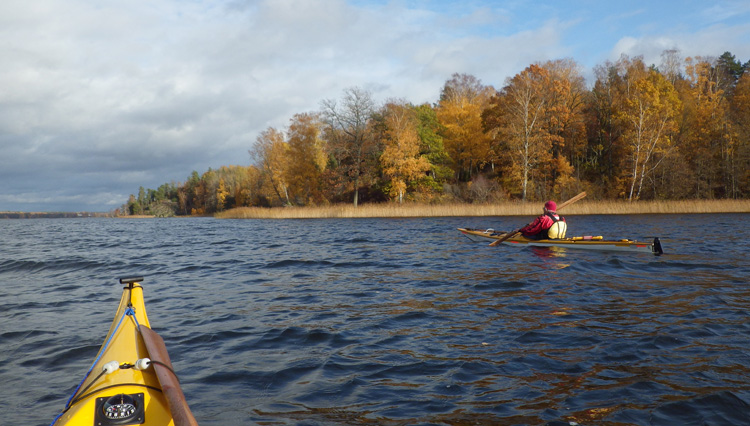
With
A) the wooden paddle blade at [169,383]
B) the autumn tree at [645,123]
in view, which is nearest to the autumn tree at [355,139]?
the autumn tree at [645,123]

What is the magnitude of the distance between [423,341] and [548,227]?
9.13 meters

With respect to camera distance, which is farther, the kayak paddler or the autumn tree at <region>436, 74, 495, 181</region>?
the autumn tree at <region>436, 74, 495, 181</region>

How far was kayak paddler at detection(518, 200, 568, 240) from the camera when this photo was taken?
13.1m

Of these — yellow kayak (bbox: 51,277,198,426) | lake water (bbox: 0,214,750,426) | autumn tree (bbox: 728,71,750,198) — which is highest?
autumn tree (bbox: 728,71,750,198)

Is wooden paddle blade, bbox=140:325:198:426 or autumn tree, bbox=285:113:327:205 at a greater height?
autumn tree, bbox=285:113:327:205

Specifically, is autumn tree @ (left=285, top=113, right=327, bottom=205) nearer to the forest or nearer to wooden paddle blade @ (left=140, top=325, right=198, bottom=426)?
the forest

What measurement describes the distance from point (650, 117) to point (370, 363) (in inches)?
1724

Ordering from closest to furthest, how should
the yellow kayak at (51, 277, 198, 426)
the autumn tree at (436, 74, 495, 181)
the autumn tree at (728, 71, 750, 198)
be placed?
the yellow kayak at (51, 277, 198, 426) < the autumn tree at (728, 71, 750, 198) < the autumn tree at (436, 74, 495, 181)

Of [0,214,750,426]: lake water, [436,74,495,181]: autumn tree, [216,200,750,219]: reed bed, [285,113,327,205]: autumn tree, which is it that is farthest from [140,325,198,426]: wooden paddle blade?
[285,113,327,205]: autumn tree

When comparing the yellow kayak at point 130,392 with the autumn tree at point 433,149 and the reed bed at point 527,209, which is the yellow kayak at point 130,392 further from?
the autumn tree at point 433,149

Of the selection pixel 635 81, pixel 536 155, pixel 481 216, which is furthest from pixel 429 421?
pixel 635 81

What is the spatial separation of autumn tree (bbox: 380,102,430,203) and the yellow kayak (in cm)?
4114

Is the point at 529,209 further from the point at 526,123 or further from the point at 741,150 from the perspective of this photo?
the point at 741,150

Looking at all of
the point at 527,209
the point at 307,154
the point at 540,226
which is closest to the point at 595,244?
the point at 540,226
